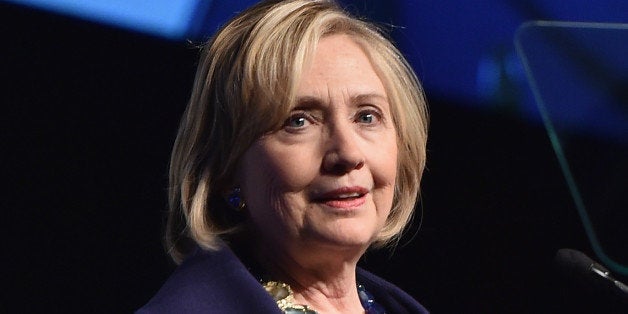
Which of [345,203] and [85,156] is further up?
[345,203]

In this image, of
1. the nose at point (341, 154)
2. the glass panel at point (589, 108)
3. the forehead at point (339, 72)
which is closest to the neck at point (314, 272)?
the nose at point (341, 154)

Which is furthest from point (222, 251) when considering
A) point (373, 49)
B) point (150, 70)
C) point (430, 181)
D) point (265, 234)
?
point (430, 181)

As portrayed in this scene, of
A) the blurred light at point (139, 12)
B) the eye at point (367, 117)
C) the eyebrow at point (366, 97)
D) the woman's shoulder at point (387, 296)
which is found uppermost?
the eyebrow at point (366, 97)

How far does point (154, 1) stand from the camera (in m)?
2.11

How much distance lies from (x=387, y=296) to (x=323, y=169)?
0.36 meters

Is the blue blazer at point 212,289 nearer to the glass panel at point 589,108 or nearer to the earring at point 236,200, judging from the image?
the earring at point 236,200

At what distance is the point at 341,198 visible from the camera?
4.97 ft

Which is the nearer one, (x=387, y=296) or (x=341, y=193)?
(x=341, y=193)

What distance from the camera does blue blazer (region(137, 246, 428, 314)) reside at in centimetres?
146

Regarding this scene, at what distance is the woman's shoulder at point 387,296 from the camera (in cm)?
178

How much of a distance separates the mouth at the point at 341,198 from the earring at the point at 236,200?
5.1 inches

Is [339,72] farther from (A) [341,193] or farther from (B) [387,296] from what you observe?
(B) [387,296]

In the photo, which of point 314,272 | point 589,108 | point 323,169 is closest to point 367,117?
point 323,169

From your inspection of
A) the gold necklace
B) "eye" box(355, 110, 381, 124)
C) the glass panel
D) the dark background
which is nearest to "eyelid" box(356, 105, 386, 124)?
"eye" box(355, 110, 381, 124)
